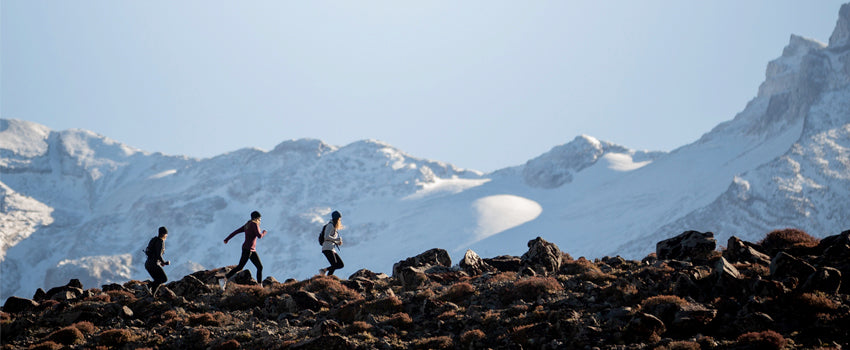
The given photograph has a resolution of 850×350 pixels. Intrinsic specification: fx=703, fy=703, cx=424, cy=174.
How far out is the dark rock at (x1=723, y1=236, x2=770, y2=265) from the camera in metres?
24.0

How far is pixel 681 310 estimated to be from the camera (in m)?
18.4

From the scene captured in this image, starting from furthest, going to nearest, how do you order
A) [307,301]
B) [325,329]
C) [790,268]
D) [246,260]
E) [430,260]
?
1. [430,260]
2. [246,260]
3. [307,301]
4. [790,268]
5. [325,329]

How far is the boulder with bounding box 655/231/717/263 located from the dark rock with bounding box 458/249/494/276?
700cm

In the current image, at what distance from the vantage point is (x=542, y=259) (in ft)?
91.4

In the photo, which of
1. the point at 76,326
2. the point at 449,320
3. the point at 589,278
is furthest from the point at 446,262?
the point at 76,326

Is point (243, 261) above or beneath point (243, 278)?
above

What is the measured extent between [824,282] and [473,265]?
13.7 m

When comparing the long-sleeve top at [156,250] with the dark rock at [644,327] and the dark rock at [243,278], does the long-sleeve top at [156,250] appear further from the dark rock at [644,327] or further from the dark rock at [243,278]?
the dark rock at [644,327]

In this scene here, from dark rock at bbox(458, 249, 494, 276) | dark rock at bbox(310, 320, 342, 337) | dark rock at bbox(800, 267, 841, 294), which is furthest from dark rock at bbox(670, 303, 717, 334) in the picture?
dark rock at bbox(458, 249, 494, 276)

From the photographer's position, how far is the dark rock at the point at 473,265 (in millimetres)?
29016

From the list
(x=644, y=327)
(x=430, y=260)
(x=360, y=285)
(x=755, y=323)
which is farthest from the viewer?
(x=430, y=260)

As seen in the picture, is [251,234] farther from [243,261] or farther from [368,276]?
[368,276]

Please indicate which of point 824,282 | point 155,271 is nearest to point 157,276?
point 155,271

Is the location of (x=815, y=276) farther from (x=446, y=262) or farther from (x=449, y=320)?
(x=446, y=262)
